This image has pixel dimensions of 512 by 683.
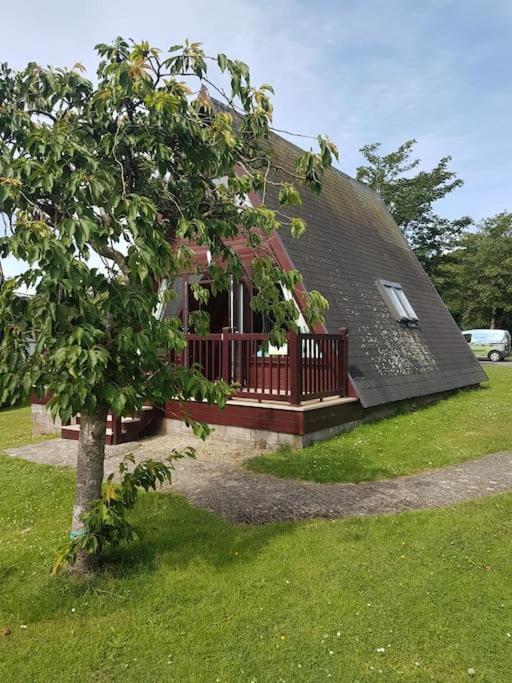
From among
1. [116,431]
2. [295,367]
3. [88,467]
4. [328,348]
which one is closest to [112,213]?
[88,467]

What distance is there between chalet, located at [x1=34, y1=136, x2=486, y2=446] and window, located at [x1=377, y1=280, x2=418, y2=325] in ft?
0.12

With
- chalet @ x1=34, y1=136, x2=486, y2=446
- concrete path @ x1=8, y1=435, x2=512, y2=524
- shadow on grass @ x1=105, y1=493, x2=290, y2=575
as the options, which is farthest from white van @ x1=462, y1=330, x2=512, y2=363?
shadow on grass @ x1=105, y1=493, x2=290, y2=575

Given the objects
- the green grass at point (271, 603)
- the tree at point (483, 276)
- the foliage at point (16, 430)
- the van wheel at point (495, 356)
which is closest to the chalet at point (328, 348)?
the foliage at point (16, 430)

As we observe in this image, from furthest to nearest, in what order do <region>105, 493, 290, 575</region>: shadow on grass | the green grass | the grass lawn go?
the grass lawn, <region>105, 493, 290, 575</region>: shadow on grass, the green grass

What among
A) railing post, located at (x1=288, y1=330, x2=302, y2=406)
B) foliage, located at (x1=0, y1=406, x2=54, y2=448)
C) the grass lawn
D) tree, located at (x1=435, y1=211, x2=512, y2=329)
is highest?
tree, located at (x1=435, y1=211, x2=512, y2=329)

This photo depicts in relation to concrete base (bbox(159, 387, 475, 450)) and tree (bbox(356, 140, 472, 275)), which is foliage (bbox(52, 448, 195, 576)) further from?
tree (bbox(356, 140, 472, 275))

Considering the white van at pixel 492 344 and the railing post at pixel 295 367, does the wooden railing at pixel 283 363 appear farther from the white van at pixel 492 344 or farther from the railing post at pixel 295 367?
the white van at pixel 492 344

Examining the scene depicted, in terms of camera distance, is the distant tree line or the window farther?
the distant tree line

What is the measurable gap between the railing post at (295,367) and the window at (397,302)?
5.10 meters

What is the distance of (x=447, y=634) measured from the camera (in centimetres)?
303

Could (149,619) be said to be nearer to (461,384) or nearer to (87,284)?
(87,284)

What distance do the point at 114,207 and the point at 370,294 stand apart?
30.7 feet

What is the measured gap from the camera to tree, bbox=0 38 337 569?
286 centimetres

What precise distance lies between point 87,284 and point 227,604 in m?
2.40
